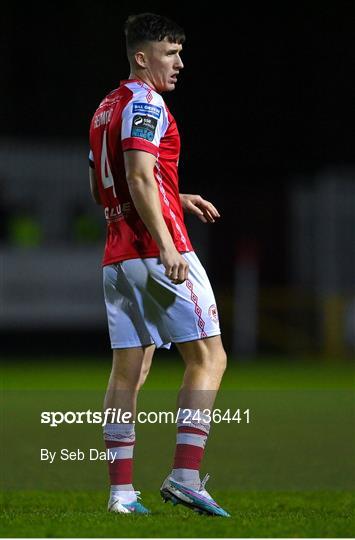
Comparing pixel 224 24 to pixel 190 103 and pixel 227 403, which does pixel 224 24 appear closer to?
pixel 190 103

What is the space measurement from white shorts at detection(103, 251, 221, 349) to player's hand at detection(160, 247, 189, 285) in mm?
238

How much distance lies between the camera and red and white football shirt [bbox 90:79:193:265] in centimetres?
496

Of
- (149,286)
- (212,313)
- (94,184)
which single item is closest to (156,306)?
(149,286)

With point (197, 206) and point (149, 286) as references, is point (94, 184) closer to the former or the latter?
point (197, 206)

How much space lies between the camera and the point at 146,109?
4.91 metres

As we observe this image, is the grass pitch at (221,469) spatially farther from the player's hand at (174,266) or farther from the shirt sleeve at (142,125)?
the shirt sleeve at (142,125)

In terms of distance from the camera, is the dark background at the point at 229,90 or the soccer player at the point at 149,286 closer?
the soccer player at the point at 149,286

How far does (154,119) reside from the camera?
193 inches

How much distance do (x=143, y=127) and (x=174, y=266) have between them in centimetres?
60

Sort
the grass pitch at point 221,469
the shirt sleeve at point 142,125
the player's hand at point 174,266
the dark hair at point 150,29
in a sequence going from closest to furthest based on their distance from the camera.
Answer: the grass pitch at point 221,469, the player's hand at point 174,266, the shirt sleeve at point 142,125, the dark hair at point 150,29

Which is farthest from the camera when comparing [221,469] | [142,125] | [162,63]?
[221,469]

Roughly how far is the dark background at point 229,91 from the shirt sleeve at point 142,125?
1466 cm

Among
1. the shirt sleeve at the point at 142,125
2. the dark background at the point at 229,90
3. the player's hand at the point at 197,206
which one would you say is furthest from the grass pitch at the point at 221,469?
the dark background at the point at 229,90

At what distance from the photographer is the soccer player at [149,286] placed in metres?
4.95
